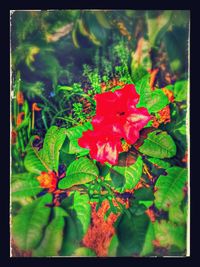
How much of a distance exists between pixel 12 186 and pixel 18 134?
0.20 metres

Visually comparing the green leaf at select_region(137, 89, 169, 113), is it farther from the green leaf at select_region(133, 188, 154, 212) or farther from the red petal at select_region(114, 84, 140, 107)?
the green leaf at select_region(133, 188, 154, 212)

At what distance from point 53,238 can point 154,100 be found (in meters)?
0.65

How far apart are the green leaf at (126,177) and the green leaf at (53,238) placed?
257mm

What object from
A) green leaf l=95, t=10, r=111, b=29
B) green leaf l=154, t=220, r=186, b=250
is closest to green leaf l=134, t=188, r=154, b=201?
green leaf l=154, t=220, r=186, b=250

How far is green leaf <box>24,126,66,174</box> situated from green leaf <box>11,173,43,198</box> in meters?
0.03

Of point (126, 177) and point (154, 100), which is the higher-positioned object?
point (154, 100)

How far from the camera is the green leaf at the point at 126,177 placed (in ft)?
5.69

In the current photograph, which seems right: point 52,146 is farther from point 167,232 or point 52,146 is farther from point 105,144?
point 167,232

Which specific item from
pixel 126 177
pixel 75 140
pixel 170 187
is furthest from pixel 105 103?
pixel 170 187

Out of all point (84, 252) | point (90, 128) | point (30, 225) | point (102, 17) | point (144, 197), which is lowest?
point (84, 252)

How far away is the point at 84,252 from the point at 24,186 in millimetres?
339

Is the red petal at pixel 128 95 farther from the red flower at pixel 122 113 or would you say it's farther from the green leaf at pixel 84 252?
the green leaf at pixel 84 252

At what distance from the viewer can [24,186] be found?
175cm

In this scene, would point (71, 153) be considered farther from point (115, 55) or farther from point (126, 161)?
point (115, 55)
